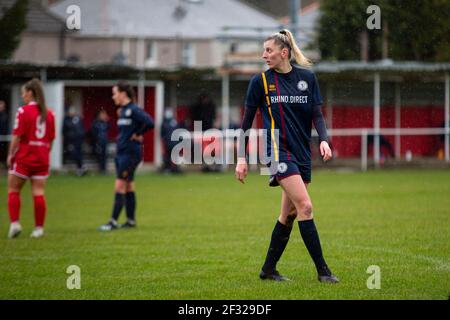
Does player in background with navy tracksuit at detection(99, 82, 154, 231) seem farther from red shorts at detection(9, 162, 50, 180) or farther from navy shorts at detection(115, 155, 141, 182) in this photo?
red shorts at detection(9, 162, 50, 180)

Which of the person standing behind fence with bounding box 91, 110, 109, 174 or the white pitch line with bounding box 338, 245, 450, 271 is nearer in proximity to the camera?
the white pitch line with bounding box 338, 245, 450, 271

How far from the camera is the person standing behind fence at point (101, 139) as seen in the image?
29844 mm

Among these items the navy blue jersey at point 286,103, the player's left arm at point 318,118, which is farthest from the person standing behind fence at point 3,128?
the player's left arm at point 318,118

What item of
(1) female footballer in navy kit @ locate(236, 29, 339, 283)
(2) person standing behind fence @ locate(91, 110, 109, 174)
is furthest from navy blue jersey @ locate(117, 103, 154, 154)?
(2) person standing behind fence @ locate(91, 110, 109, 174)

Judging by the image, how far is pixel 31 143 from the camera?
43.0 feet

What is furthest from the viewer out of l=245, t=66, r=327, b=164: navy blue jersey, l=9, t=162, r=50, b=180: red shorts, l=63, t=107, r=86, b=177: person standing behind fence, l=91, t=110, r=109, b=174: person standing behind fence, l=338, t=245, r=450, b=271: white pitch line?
l=91, t=110, r=109, b=174: person standing behind fence

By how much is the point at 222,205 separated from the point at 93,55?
35344mm

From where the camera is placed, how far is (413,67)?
3123 cm

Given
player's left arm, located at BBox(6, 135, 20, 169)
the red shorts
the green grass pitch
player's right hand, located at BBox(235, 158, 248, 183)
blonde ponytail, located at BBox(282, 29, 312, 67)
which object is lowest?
the green grass pitch

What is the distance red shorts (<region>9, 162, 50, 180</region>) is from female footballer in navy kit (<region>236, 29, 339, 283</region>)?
5.68 metres

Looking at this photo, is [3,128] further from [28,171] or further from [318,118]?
[318,118]

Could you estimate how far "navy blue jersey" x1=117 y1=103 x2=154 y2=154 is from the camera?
559 inches

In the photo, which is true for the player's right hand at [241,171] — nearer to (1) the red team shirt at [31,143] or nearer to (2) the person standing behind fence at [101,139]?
(1) the red team shirt at [31,143]

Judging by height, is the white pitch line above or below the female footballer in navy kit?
below
